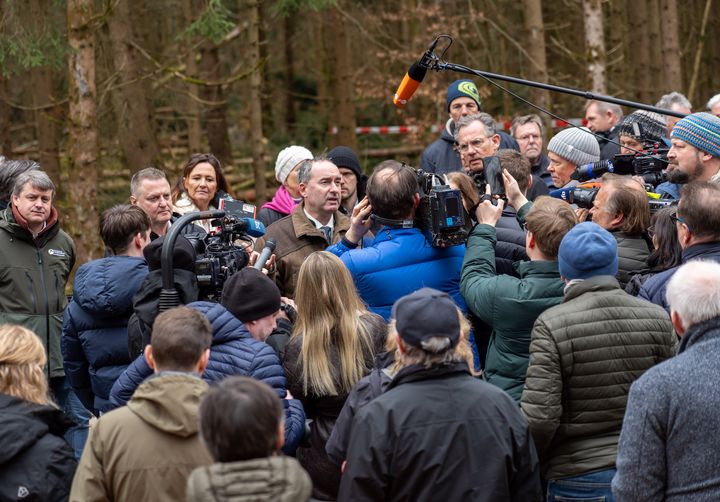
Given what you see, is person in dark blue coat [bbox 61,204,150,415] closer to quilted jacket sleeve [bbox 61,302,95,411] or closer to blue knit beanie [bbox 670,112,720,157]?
quilted jacket sleeve [bbox 61,302,95,411]

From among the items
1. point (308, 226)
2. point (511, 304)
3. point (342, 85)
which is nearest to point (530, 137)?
point (308, 226)

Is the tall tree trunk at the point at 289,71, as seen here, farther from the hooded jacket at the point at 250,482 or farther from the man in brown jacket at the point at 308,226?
the hooded jacket at the point at 250,482

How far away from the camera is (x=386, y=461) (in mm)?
3510

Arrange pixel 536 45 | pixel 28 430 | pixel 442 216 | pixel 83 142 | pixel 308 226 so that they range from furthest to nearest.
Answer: pixel 536 45, pixel 83 142, pixel 308 226, pixel 442 216, pixel 28 430

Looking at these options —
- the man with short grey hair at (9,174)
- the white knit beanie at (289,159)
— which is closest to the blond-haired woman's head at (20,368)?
the man with short grey hair at (9,174)

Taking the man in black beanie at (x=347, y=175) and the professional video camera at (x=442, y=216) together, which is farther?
the man in black beanie at (x=347, y=175)

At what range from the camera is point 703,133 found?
5684 millimetres

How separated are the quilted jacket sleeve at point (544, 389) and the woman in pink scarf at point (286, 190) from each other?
3.61 meters

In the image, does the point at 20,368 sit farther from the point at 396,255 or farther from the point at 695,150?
the point at 695,150

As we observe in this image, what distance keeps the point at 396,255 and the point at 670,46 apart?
12665 millimetres

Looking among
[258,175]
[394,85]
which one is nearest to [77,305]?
[258,175]

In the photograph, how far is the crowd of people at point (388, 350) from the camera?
3.41 meters

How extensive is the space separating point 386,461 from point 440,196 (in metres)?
1.86

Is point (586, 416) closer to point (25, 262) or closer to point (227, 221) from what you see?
point (227, 221)
